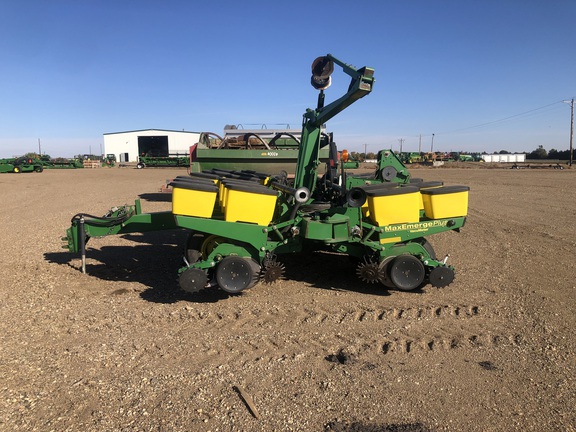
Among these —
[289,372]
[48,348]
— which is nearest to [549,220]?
[289,372]

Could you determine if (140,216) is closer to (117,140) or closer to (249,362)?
(249,362)

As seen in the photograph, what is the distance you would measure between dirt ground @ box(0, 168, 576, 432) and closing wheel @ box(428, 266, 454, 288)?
187 millimetres

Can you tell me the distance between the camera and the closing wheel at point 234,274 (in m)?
A: 4.30

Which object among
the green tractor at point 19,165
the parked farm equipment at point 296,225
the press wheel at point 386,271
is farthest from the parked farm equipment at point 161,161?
the press wheel at point 386,271

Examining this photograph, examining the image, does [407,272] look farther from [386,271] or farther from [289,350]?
[289,350]

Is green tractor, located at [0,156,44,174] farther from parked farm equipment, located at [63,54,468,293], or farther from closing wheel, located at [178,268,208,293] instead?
closing wheel, located at [178,268,208,293]

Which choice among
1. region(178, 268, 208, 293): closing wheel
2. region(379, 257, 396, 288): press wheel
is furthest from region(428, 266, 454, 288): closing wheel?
region(178, 268, 208, 293): closing wheel

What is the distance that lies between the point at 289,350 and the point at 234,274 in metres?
1.16

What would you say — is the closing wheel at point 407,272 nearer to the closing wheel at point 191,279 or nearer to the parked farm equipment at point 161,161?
the closing wheel at point 191,279

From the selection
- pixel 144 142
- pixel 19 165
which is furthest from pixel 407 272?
pixel 144 142

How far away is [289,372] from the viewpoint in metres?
3.10

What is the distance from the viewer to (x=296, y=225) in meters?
4.62

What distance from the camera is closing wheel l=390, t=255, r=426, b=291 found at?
179 inches

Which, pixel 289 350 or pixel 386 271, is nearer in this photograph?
pixel 289 350
